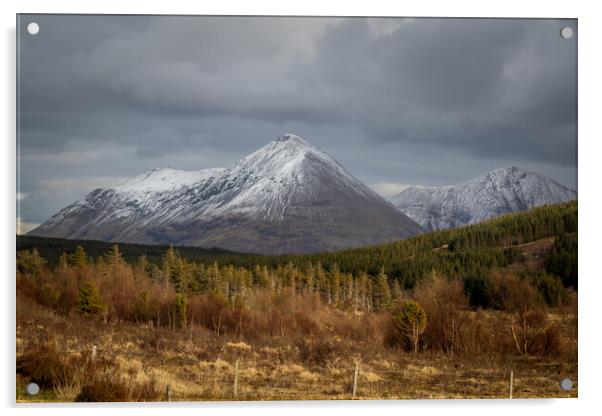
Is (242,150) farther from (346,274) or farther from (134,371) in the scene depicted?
(134,371)

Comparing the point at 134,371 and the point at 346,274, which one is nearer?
the point at 134,371

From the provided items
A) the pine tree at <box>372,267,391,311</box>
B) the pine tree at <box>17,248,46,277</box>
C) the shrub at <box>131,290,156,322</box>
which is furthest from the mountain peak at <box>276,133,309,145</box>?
the pine tree at <box>17,248,46,277</box>

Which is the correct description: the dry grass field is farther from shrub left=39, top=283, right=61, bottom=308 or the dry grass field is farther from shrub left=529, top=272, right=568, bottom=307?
shrub left=529, top=272, right=568, bottom=307

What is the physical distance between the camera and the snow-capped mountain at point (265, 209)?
298 inches

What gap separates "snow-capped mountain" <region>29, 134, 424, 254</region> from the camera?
7.57 m

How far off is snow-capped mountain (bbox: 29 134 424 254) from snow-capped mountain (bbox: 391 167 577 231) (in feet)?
0.62

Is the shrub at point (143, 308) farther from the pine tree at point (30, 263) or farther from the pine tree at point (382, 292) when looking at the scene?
the pine tree at point (382, 292)

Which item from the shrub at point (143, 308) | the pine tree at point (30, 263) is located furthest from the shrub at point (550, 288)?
the pine tree at point (30, 263)

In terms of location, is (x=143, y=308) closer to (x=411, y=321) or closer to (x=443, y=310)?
(x=411, y=321)

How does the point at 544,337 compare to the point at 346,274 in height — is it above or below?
below

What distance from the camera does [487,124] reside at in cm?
763

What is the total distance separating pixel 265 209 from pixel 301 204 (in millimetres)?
403

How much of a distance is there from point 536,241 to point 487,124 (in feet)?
4.43
